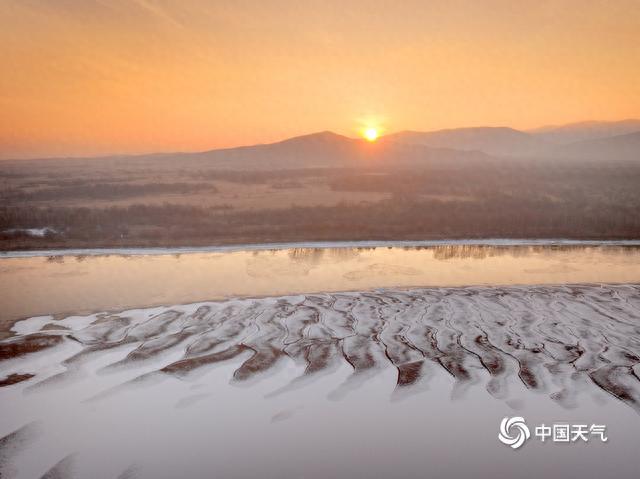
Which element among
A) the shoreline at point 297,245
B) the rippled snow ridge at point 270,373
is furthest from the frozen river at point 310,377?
the shoreline at point 297,245

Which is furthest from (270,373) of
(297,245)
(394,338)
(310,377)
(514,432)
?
(297,245)

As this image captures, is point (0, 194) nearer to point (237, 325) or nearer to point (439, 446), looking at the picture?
point (237, 325)

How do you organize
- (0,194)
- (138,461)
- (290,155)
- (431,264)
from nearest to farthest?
(138,461), (431,264), (0,194), (290,155)

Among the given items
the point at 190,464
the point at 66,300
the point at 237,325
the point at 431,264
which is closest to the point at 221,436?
the point at 190,464

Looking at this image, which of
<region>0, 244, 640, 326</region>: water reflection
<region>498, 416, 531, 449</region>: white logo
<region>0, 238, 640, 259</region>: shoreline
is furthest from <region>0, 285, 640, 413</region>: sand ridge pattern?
<region>0, 238, 640, 259</region>: shoreline

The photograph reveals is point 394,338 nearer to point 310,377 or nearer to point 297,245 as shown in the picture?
point 310,377

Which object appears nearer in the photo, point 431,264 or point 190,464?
point 190,464

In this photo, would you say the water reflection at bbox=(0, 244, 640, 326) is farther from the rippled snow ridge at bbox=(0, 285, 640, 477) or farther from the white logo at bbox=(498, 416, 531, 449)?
the white logo at bbox=(498, 416, 531, 449)
